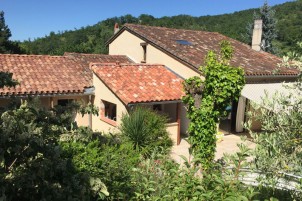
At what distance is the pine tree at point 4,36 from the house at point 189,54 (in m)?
27.7

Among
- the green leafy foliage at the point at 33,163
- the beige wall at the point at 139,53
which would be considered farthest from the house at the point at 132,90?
the green leafy foliage at the point at 33,163

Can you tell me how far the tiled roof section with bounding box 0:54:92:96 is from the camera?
1910 cm

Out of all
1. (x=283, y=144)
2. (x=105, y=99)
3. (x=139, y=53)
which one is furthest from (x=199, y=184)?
(x=139, y=53)

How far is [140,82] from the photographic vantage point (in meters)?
19.5

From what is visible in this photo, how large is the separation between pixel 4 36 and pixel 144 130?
46.3 meters

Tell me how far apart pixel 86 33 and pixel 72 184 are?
8943 centimetres

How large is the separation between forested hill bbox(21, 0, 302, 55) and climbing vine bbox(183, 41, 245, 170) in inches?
1537

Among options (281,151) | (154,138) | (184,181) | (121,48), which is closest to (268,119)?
(281,151)

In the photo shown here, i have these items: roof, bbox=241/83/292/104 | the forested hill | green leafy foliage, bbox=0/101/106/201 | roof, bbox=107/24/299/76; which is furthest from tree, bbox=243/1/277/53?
green leafy foliage, bbox=0/101/106/201

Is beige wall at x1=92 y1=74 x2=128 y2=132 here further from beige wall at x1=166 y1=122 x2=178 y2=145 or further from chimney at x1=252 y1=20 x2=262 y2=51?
chimney at x1=252 y1=20 x2=262 y2=51

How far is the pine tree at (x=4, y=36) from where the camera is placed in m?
48.0

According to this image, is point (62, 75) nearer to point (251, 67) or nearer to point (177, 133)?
point (177, 133)

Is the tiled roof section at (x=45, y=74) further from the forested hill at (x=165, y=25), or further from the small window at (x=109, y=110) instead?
the forested hill at (x=165, y=25)

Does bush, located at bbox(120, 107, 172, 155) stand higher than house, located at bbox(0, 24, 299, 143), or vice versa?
house, located at bbox(0, 24, 299, 143)
